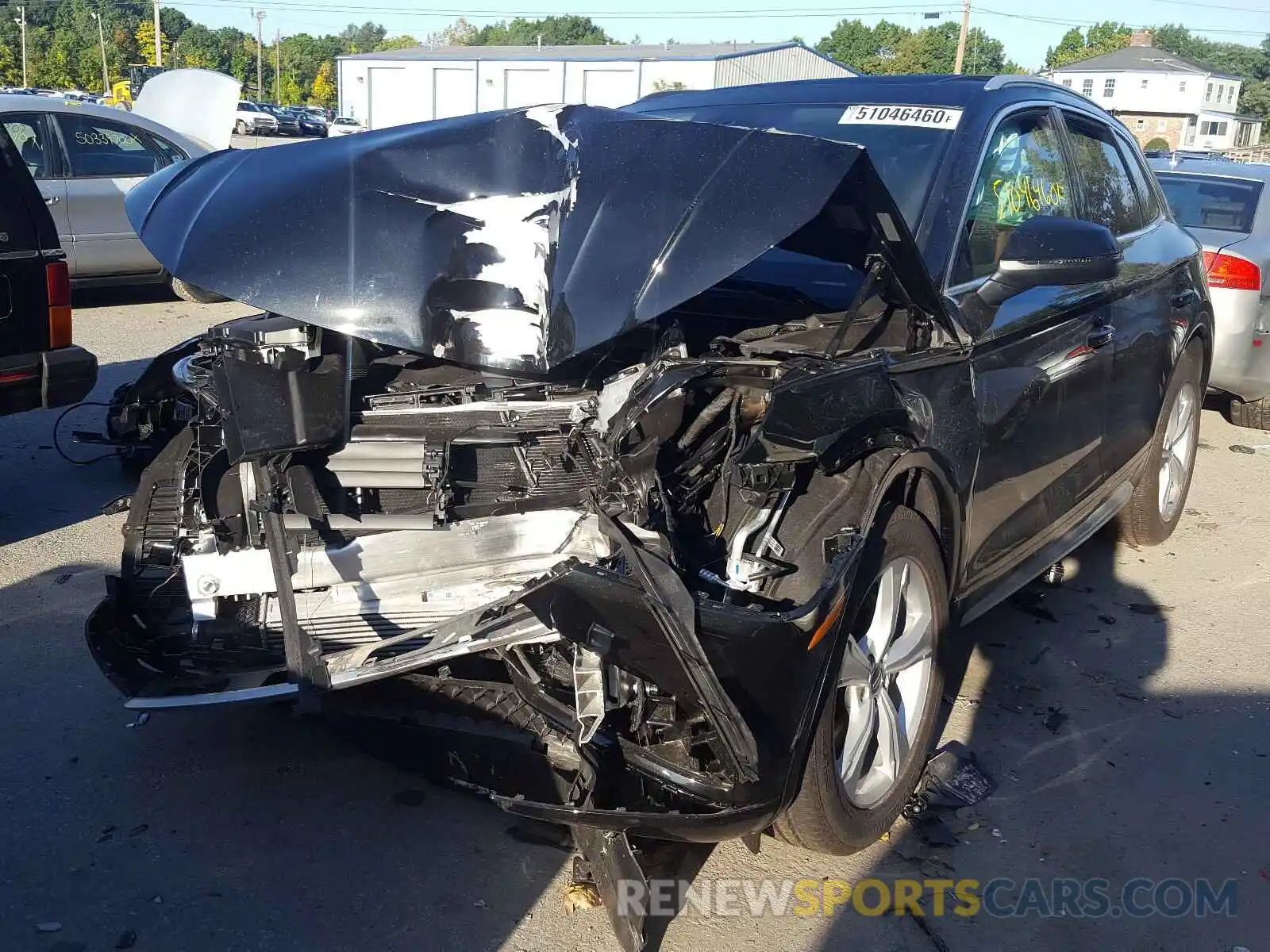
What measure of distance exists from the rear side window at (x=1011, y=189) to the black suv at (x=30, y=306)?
12.7 ft

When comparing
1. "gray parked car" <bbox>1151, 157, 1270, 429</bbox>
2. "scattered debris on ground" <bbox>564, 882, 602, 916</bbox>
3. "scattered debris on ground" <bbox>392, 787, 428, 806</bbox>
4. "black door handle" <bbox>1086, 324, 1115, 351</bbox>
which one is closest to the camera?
"scattered debris on ground" <bbox>564, 882, 602, 916</bbox>

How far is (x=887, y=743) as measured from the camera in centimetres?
321

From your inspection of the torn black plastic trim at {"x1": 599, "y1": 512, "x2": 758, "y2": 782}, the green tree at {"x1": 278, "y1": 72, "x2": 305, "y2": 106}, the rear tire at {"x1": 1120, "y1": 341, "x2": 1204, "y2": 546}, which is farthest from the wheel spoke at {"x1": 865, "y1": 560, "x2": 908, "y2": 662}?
the green tree at {"x1": 278, "y1": 72, "x2": 305, "y2": 106}

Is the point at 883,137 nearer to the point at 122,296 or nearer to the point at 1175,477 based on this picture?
the point at 1175,477

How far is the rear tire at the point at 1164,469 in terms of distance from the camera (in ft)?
17.5

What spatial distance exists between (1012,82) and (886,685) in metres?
2.26

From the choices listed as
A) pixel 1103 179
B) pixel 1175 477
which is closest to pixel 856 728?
pixel 1103 179

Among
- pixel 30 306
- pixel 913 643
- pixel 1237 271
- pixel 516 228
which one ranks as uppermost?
pixel 516 228

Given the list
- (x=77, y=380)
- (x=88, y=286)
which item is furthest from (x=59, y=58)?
(x=77, y=380)

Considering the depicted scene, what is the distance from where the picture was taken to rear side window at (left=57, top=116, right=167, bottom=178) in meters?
9.90

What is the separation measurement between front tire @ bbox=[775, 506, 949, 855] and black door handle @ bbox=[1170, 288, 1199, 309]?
8.20 feet

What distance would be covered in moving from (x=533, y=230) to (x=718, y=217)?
1.56ft

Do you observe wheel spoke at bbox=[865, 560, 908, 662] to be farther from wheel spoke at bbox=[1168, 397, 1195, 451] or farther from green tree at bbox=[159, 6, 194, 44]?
green tree at bbox=[159, 6, 194, 44]

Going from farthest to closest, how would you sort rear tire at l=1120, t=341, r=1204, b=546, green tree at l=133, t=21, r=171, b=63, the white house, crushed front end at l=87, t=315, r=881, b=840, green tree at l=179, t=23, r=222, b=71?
the white house
green tree at l=133, t=21, r=171, b=63
green tree at l=179, t=23, r=222, b=71
rear tire at l=1120, t=341, r=1204, b=546
crushed front end at l=87, t=315, r=881, b=840
